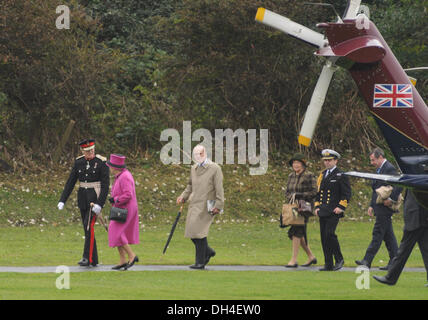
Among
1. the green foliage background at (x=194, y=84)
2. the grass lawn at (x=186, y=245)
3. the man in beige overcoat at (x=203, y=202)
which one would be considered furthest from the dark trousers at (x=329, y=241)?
the green foliage background at (x=194, y=84)

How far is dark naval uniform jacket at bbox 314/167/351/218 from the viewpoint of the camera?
1533 cm

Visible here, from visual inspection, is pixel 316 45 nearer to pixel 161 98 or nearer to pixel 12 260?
pixel 12 260

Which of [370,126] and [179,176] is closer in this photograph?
[179,176]

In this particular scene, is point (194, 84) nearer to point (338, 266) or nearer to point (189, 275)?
point (338, 266)

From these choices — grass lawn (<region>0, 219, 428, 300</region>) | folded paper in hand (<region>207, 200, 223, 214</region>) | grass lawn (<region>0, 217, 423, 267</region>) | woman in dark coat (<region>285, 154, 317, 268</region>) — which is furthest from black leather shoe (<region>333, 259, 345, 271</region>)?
folded paper in hand (<region>207, 200, 223, 214</region>)

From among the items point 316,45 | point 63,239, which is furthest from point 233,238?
point 316,45

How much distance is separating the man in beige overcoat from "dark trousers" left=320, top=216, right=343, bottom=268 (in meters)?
1.78

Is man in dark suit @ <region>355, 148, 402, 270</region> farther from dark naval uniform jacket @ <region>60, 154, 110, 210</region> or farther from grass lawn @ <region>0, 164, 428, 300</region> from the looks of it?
dark naval uniform jacket @ <region>60, 154, 110, 210</region>

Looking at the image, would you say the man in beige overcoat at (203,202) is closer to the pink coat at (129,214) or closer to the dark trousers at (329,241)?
the pink coat at (129,214)

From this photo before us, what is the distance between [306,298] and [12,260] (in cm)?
676

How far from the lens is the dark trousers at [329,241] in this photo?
50.0 feet

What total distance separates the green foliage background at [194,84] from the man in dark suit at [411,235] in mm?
15567

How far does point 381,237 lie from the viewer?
15750 millimetres

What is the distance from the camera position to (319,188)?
618 inches
